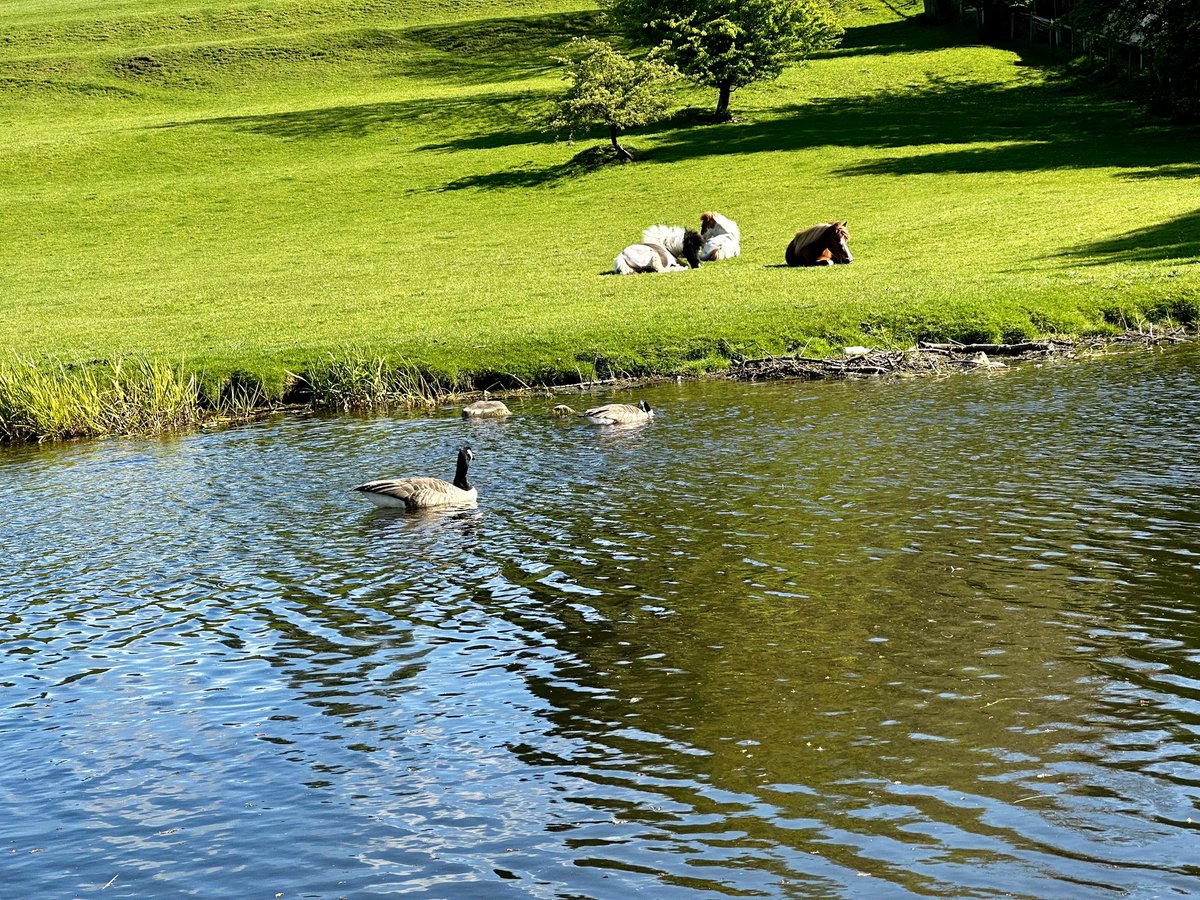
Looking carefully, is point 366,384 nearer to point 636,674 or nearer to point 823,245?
point 823,245

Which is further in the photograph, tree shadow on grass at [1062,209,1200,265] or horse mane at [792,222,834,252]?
horse mane at [792,222,834,252]

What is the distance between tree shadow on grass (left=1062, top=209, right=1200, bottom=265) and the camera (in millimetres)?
33312

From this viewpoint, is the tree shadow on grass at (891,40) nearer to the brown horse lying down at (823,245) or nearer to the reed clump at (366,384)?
the brown horse lying down at (823,245)

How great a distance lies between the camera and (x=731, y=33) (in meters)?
61.8

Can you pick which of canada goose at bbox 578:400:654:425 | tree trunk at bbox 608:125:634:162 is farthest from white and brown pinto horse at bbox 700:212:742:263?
canada goose at bbox 578:400:654:425

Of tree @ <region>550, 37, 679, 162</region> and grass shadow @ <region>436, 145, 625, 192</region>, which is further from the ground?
tree @ <region>550, 37, 679, 162</region>

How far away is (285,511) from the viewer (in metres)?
19.2

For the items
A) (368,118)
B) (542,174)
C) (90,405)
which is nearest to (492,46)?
(368,118)

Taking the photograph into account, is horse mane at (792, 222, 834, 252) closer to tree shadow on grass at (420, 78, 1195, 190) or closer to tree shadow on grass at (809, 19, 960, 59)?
tree shadow on grass at (420, 78, 1195, 190)

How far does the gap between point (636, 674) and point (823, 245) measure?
27.9 metres

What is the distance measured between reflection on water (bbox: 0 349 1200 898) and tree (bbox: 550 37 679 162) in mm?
38911

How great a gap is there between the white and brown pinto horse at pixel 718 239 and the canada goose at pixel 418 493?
23.9 metres

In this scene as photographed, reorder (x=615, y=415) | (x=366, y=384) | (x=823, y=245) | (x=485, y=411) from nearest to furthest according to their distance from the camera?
1. (x=615, y=415)
2. (x=485, y=411)
3. (x=366, y=384)
4. (x=823, y=245)

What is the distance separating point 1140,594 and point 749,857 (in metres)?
6.31
